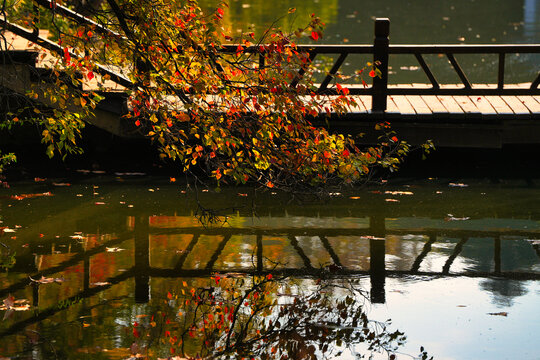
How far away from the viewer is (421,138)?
13938 mm

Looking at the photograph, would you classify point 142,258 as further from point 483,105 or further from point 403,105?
point 483,105

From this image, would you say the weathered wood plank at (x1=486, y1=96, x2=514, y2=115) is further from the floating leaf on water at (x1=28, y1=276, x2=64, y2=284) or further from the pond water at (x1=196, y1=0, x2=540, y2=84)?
the floating leaf on water at (x1=28, y1=276, x2=64, y2=284)

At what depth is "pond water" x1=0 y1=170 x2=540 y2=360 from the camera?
749 cm

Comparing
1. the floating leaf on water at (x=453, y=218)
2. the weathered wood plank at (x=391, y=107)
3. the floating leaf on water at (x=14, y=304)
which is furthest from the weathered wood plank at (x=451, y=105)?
the floating leaf on water at (x=14, y=304)

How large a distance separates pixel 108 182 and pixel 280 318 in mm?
5964

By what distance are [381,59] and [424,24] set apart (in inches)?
888

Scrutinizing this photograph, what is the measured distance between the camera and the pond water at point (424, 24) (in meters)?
24.2

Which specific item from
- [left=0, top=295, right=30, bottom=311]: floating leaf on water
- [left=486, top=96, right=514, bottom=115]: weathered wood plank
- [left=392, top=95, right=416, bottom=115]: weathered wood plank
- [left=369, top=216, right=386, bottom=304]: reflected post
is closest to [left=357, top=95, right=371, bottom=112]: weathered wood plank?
[left=392, top=95, right=416, bottom=115]: weathered wood plank

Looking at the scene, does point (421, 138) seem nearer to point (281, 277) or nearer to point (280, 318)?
point (281, 277)

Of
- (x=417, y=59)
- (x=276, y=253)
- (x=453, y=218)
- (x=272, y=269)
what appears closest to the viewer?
(x=272, y=269)

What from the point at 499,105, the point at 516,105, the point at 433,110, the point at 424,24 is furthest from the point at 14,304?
the point at 424,24

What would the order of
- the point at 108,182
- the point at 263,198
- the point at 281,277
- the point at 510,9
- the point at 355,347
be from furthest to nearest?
the point at 510,9 → the point at 108,182 → the point at 263,198 → the point at 281,277 → the point at 355,347

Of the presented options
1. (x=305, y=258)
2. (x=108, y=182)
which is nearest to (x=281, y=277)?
(x=305, y=258)

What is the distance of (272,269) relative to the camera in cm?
934
